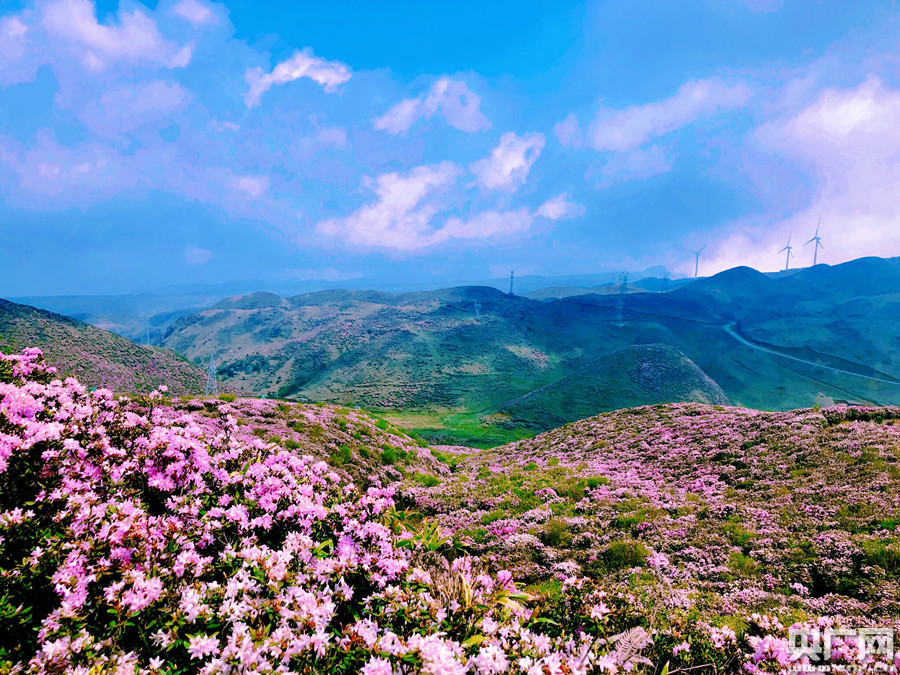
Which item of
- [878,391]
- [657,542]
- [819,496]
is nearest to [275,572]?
[657,542]

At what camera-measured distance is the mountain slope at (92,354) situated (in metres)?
61.6

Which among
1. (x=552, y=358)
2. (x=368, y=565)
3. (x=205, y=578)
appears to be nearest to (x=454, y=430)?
(x=368, y=565)

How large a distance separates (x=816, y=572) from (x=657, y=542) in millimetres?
3572

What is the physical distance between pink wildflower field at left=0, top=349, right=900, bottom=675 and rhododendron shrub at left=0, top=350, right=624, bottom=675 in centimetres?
3

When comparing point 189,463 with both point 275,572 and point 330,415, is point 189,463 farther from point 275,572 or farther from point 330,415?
point 330,415

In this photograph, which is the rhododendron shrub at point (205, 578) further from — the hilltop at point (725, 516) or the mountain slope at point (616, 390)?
the mountain slope at point (616, 390)

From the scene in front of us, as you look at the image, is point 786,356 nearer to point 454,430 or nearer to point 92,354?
point 454,430

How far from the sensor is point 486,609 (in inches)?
187

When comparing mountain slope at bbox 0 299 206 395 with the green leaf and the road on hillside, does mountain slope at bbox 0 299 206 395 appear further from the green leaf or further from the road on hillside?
the road on hillside

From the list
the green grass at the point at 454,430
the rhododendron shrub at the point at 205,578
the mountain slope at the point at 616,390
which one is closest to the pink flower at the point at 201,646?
the rhododendron shrub at the point at 205,578

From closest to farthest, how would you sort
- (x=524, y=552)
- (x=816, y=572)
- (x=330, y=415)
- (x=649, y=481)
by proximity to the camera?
(x=816, y=572) < (x=524, y=552) < (x=649, y=481) < (x=330, y=415)

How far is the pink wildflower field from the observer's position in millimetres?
3668

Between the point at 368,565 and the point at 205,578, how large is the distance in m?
2.07

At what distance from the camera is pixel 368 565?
5203 millimetres
